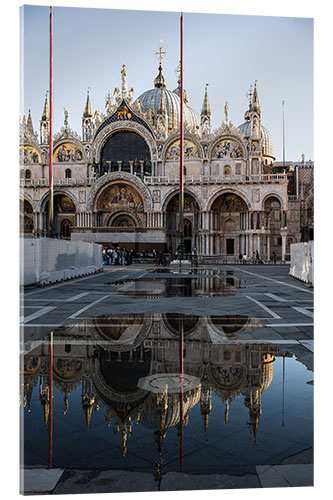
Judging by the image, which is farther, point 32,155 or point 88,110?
point 88,110

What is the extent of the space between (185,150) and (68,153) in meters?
13.0

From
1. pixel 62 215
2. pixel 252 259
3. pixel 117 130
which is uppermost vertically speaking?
pixel 117 130

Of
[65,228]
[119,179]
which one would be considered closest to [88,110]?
[119,179]

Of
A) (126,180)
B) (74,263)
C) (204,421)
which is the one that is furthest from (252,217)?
(204,421)

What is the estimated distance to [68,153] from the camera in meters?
46.3

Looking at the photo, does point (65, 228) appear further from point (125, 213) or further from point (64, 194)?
point (125, 213)

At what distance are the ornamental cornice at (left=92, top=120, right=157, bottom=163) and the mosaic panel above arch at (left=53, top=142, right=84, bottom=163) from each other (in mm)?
2089

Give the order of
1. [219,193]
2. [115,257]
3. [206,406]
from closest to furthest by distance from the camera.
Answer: [206,406], [115,257], [219,193]

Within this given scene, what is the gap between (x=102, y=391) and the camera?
13.7 ft

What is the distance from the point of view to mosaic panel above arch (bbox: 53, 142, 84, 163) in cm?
4616

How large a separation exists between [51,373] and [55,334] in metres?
2.07

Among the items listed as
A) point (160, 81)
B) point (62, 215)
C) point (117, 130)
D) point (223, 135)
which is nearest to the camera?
point (223, 135)

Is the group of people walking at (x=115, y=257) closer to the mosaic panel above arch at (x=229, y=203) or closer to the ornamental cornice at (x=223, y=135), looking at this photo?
the mosaic panel above arch at (x=229, y=203)

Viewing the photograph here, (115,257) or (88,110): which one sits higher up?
(88,110)
